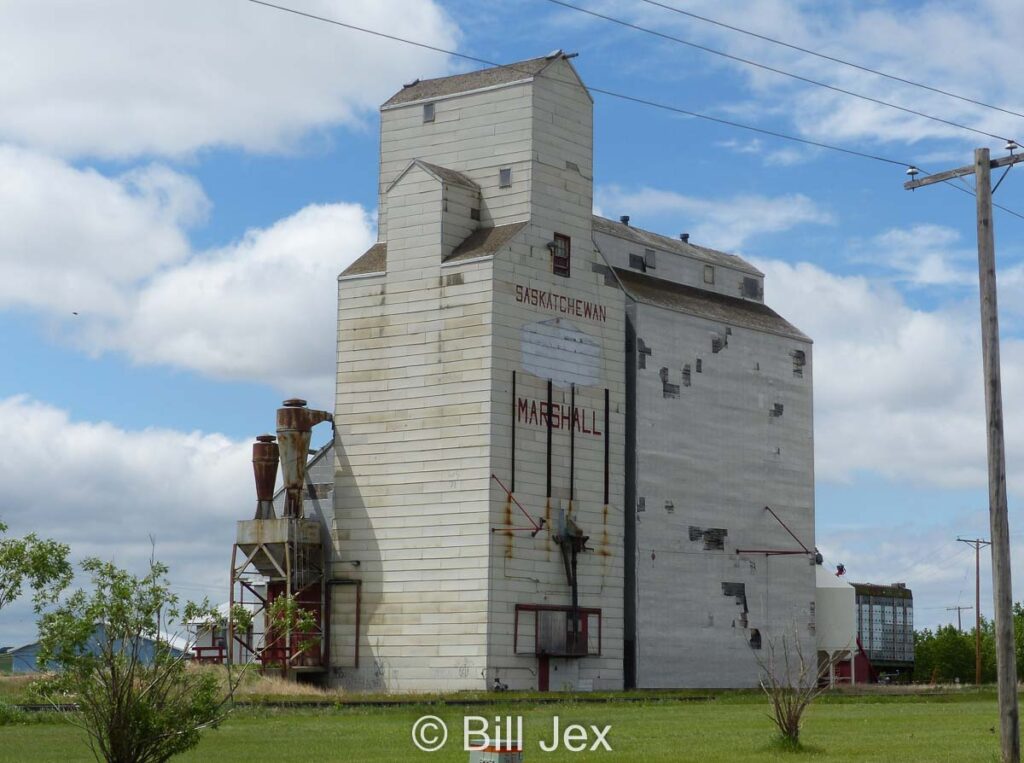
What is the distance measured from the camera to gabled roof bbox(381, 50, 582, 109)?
199 ft

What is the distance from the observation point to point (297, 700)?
48219 mm

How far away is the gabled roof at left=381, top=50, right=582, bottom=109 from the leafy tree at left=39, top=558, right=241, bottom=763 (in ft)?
132

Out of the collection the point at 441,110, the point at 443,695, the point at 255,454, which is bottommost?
the point at 443,695

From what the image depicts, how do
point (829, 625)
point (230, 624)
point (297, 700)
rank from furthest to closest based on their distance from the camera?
point (829, 625), point (297, 700), point (230, 624)

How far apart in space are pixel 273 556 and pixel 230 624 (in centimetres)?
3522

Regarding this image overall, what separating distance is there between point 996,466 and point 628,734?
39.5ft

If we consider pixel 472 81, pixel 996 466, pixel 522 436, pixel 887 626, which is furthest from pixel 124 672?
pixel 887 626

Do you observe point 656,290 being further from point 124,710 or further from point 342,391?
point 124,710

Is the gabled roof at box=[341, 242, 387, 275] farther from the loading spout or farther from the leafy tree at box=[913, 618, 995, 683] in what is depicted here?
the leafy tree at box=[913, 618, 995, 683]

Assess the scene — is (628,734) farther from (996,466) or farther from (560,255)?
(560,255)

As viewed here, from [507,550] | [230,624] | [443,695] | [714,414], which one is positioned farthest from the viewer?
[714,414]

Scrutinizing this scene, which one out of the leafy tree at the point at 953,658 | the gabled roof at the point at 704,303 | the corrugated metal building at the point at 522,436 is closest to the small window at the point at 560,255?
the corrugated metal building at the point at 522,436

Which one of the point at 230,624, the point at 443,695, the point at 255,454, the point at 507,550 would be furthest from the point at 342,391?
the point at 230,624

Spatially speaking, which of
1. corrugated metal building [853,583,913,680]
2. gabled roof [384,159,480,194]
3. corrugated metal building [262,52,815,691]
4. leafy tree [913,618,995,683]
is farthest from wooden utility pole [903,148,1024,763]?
leafy tree [913,618,995,683]
